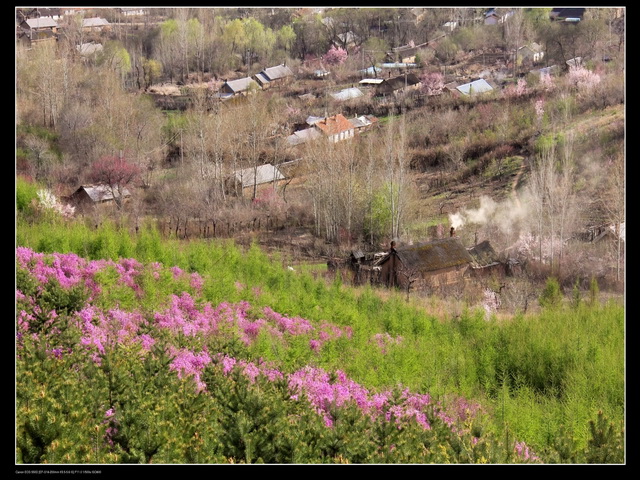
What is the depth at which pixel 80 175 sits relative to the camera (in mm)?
32594

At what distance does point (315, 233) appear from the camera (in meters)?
29.4

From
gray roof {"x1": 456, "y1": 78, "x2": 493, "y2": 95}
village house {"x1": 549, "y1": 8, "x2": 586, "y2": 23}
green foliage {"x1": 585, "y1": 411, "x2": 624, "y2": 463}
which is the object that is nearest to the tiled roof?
gray roof {"x1": 456, "y1": 78, "x2": 493, "y2": 95}

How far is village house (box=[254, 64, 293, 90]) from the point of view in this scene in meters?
54.5

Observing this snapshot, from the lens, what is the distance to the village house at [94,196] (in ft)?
98.8

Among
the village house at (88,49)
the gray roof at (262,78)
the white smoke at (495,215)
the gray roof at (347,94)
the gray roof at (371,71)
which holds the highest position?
the village house at (88,49)

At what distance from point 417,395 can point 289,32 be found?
5084 cm

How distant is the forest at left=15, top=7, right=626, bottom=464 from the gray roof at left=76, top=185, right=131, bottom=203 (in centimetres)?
11

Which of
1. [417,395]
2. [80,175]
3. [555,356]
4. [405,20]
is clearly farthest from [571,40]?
[417,395]

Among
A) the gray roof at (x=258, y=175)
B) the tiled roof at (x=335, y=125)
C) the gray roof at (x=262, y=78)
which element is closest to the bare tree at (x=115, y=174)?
the gray roof at (x=258, y=175)

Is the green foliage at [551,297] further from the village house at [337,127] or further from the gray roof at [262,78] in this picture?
the gray roof at [262,78]

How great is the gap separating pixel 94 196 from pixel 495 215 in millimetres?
14635

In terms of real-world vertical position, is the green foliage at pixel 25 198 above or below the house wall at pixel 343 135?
above

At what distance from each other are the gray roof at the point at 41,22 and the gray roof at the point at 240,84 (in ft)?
42.1

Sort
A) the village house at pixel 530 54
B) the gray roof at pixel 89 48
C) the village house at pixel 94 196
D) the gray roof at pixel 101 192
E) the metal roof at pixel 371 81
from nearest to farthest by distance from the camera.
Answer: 1. the village house at pixel 94 196
2. the gray roof at pixel 101 192
3. the gray roof at pixel 89 48
4. the metal roof at pixel 371 81
5. the village house at pixel 530 54
